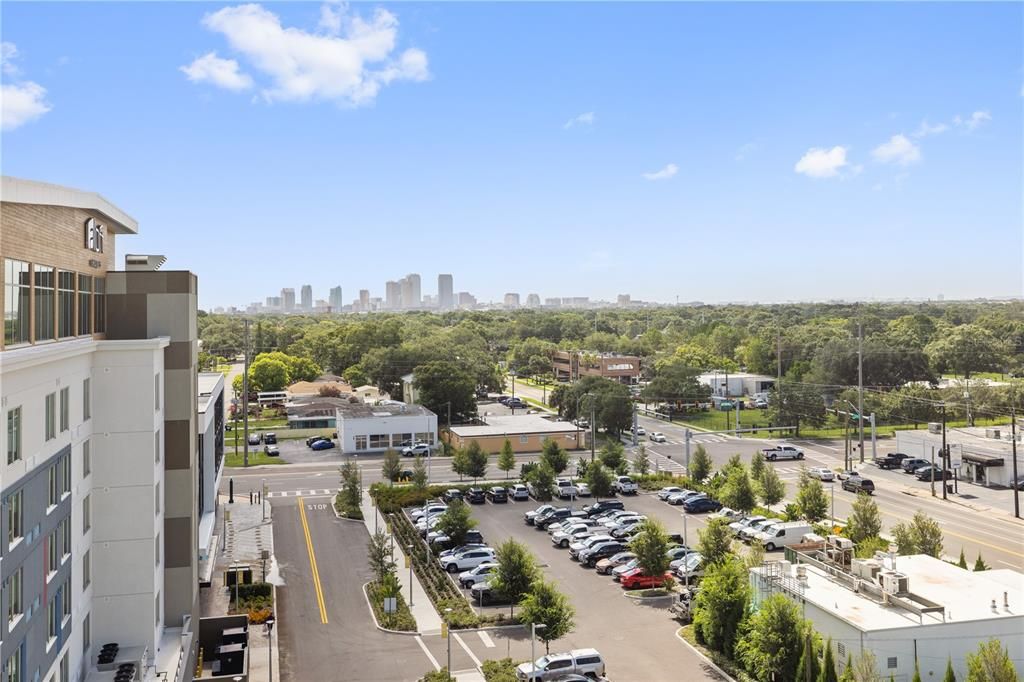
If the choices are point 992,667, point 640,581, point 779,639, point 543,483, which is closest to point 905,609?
point 779,639

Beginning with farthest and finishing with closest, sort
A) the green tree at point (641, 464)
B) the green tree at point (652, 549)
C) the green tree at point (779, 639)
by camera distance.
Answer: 1. the green tree at point (641, 464)
2. the green tree at point (652, 549)
3. the green tree at point (779, 639)

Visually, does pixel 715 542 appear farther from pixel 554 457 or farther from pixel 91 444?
pixel 91 444

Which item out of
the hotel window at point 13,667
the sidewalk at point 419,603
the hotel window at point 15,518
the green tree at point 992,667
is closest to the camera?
the hotel window at point 13,667

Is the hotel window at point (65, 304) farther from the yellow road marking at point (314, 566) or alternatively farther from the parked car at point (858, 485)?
the parked car at point (858, 485)

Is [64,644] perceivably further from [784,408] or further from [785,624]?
[784,408]

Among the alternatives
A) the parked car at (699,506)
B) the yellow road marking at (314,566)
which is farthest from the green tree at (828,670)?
the parked car at (699,506)

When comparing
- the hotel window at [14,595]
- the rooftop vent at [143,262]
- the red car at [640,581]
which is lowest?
the red car at [640,581]
